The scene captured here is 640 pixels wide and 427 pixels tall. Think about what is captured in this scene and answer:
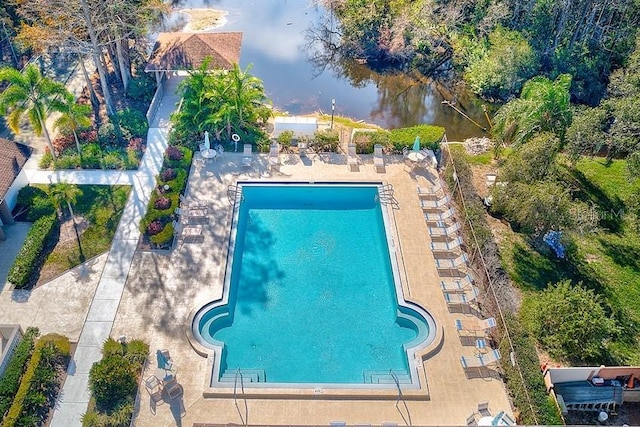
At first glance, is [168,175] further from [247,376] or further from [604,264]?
[604,264]

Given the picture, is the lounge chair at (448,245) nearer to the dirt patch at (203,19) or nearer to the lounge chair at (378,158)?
the lounge chair at (378,158)

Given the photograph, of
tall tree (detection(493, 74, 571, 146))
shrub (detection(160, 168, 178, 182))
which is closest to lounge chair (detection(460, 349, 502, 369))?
tall tree (detection(493, 74, 571, 146))

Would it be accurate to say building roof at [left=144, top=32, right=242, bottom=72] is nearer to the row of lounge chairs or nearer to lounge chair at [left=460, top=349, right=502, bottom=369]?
the row of lounge chairs

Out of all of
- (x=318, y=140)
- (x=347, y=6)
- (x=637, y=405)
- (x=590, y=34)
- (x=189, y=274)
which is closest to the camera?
(x=637, y=405)

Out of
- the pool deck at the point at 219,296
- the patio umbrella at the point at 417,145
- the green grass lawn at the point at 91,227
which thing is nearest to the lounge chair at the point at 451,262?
the pool deck at the point at 219,296

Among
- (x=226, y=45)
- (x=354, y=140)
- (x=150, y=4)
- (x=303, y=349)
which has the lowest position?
(x=303, y=349)

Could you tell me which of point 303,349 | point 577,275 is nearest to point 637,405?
point 577,275

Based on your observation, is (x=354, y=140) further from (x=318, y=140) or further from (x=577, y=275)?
(x=577, y=275)
